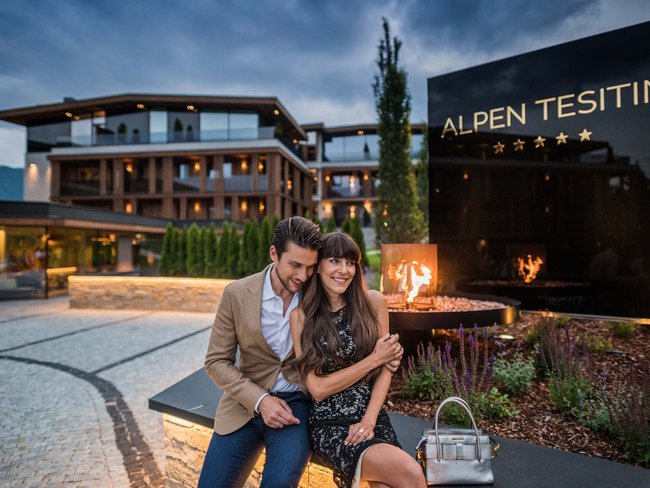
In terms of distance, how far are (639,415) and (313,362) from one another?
2098 millimetres

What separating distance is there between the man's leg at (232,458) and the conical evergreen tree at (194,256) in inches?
482

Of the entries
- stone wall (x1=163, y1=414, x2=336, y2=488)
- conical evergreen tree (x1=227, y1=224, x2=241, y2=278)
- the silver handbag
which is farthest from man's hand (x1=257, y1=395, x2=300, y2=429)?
conical evergreen tree (x1=227, y1=224, x2=241, y2=278)

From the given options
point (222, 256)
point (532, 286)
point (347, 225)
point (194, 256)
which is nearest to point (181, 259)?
point (194, 256)

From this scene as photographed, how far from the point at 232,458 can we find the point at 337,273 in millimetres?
1131

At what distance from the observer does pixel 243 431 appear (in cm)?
214

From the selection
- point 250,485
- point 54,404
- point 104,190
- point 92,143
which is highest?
point 92,143

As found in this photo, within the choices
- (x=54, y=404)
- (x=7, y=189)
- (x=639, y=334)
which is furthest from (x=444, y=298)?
(x=7, y=189)

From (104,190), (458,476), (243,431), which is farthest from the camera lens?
(104,190)

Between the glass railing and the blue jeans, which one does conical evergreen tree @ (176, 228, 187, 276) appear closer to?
the blue jeans

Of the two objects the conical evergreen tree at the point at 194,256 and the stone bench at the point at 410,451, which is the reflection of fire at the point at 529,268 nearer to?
the stone bench at the point at 410,451

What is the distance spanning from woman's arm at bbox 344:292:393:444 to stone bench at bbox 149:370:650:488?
1.27 feet

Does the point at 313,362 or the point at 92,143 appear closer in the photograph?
the point at 313,362

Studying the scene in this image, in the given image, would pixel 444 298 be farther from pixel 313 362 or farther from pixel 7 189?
pixel 7 189

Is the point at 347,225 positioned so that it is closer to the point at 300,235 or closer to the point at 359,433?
the point at 300,235
